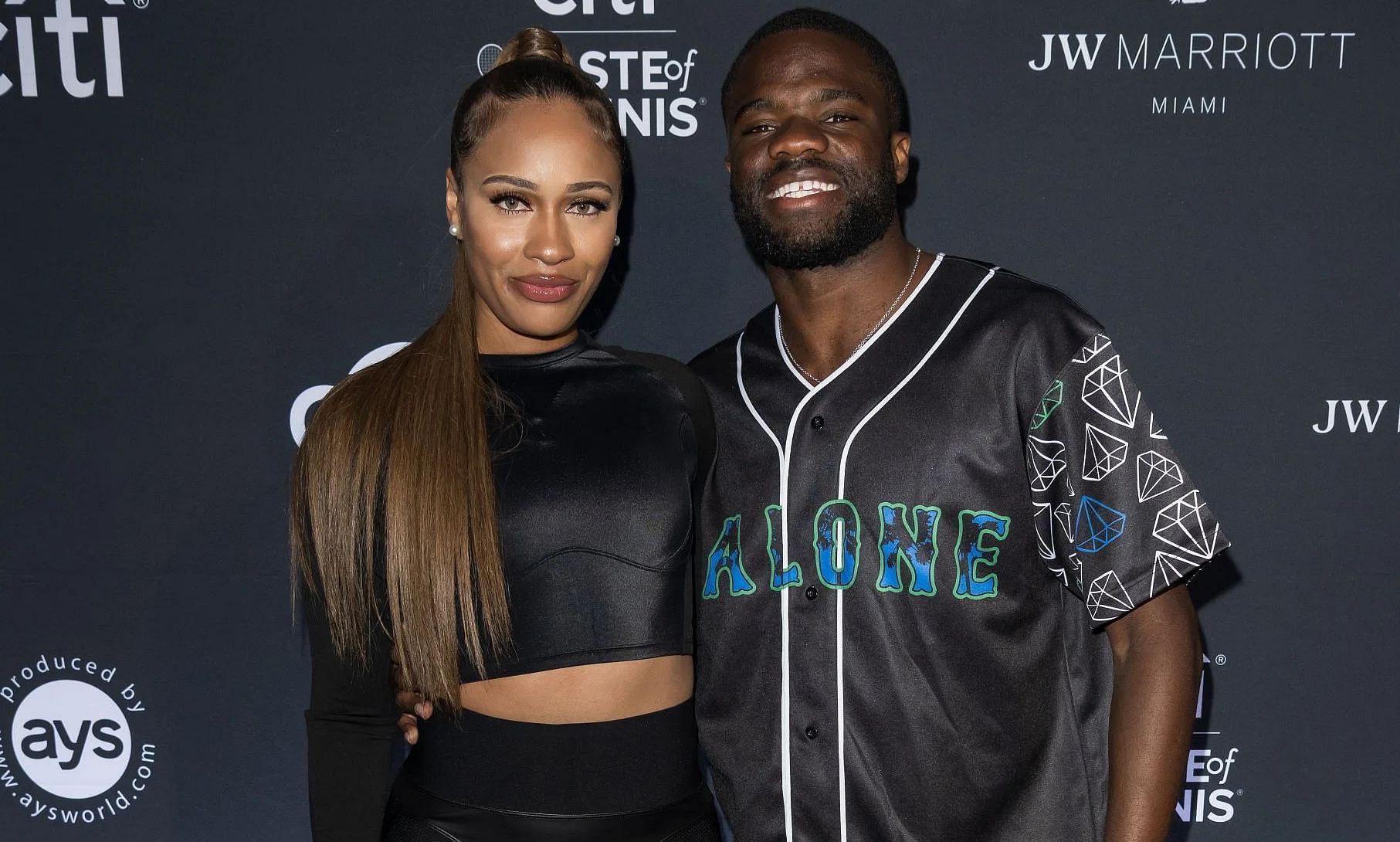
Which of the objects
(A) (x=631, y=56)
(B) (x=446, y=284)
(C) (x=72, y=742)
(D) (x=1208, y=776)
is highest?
(A) (x=631, y=56)

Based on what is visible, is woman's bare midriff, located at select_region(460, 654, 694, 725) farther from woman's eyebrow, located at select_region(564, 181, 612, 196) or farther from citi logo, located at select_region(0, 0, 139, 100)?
citi logo, located at select_region(0, 0, 139, 100)

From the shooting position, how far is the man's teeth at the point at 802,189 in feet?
5.01

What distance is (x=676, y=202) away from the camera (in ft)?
6.89

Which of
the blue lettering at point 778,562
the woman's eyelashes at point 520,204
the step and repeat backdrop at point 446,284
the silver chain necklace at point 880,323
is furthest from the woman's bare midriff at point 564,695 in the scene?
the step and repeat backdrop at point 446,284

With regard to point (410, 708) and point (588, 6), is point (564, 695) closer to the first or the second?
point (410, 708)

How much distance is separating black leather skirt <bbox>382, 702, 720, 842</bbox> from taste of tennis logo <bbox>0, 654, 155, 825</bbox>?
3.50 feet

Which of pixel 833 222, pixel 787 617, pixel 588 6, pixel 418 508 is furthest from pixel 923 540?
pixel 588 6

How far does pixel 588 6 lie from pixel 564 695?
1292mm

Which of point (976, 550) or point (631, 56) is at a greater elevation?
point (631, 56)

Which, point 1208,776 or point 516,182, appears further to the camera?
point 1208,776

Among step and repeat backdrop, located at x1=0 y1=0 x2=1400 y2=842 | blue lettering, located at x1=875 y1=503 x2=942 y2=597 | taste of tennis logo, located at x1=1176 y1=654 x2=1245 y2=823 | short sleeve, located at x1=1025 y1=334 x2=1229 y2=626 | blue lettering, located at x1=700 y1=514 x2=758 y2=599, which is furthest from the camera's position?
taste of tennis logo, located at x1=1176 y1=654 x2=1245 y2=823

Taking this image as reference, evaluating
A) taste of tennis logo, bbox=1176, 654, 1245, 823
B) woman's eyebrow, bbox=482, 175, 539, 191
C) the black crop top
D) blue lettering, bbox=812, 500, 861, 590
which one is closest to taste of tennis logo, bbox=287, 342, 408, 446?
the black crop top

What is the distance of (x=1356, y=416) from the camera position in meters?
2.05

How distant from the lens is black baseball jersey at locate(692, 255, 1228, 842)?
148 cm
